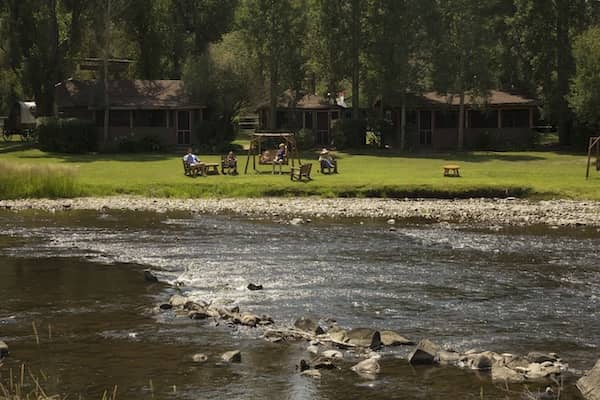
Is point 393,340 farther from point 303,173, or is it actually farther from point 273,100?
point 273,100

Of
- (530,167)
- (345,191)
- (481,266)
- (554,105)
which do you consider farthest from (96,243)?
(554,105)

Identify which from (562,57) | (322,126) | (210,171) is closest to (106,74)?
(322,126)

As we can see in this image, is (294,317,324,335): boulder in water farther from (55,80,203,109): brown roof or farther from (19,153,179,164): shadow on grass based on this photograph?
(55,80,203,109): brown roof

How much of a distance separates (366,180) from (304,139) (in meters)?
23.6

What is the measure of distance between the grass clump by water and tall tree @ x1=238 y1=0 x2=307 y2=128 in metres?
27.1

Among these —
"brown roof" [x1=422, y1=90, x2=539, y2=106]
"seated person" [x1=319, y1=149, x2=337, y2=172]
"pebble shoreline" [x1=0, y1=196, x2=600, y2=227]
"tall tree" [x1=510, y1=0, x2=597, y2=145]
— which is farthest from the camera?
"brown roof" [x1=422, y1=90, x2=539, y2=106]

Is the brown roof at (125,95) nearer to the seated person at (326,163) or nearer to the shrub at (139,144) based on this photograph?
the shrub at (139,144)

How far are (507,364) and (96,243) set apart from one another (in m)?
16.0

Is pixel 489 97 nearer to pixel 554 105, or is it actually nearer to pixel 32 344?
pixel 554 105

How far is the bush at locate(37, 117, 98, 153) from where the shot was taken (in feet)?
198

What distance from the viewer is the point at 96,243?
2683 centimetres

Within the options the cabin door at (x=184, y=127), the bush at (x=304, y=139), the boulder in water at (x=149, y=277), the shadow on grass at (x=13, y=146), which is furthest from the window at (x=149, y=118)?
the boulder in water at (x=149, y=277)

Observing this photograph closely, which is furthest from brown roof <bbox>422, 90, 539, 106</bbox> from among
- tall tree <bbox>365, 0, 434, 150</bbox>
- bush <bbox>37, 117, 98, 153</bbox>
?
bush <bbox>37, 117, 98, 153</bbox>

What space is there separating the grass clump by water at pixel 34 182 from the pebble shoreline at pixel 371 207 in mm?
868
